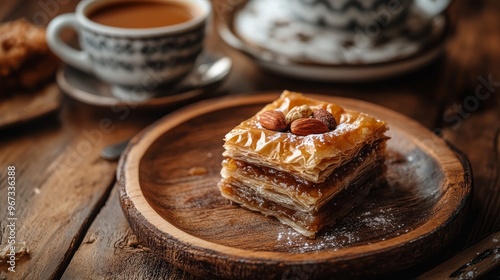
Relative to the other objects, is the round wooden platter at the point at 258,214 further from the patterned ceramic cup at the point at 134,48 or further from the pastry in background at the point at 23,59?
the pastry in background at the point at 23,59

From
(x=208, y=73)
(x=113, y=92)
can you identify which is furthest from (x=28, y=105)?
(x=208, y=73)

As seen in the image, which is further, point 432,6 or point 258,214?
point 432,6

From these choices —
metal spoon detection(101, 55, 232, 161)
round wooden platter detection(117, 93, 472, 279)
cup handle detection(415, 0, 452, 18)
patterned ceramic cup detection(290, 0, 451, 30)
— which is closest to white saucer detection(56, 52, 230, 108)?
metal spoon detection(101, 55, 232, 161)

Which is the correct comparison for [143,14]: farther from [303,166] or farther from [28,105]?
[303,166]

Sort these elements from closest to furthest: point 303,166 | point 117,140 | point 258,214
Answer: point 303,166, point 258,214, point 117,140

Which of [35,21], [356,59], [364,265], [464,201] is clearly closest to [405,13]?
[356,59]

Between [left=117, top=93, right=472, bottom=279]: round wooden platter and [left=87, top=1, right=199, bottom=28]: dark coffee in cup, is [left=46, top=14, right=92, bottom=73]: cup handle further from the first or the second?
[left=117, top=93, right=472, bottom=279]: round wooden platter

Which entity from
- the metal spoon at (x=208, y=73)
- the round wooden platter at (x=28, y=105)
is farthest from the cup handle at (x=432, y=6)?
the round wooden platter at (x=28, y=105)
